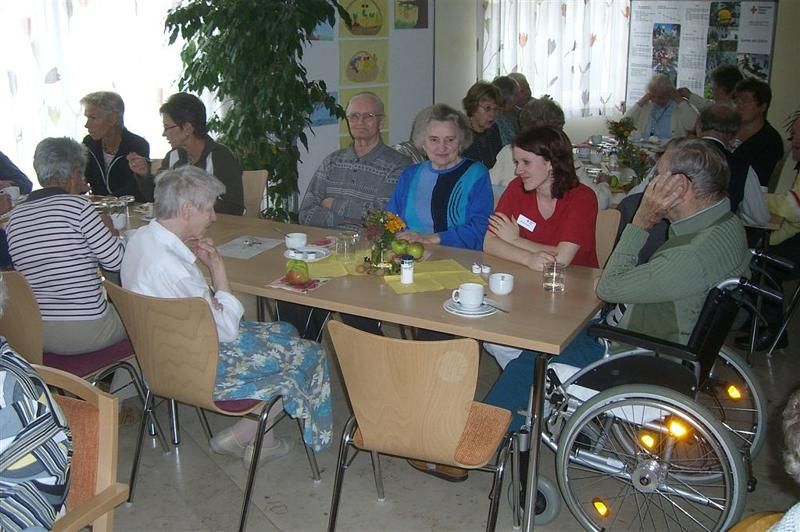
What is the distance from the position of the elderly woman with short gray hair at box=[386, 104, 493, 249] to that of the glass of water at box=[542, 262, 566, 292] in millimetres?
683

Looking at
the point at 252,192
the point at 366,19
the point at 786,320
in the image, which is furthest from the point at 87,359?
the point at 366,19

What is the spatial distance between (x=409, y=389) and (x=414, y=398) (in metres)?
0.03

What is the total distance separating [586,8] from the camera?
24.1ft

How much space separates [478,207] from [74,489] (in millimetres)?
2085

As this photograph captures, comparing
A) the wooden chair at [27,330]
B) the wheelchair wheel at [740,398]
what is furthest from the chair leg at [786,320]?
the wooden chair at [27,330]

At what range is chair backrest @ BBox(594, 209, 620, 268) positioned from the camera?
11.2ft

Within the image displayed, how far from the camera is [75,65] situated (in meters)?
4.66

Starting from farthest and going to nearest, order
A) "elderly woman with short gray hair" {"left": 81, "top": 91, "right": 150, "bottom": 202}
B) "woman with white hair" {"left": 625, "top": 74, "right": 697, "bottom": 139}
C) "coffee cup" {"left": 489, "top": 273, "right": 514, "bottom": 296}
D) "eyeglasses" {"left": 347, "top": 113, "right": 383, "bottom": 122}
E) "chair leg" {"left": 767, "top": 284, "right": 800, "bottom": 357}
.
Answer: "woman with white hair" {"left": 625, "top": 74, "right": 697, "bottom": 139}, "elderly woman with short gray hair" {"left": 81, "top": 91, "right": 150, "bottom": 202}, "chair leg" {"left": 767, "top": 284, "right": 800, "bottom": 357}, "eyeglasses" {"left": 347, "top": 113, "right": 383, "bottom": 122}, "coffee cup" {"left": 489, "top": 273, "right": 514, "bottom": 296}

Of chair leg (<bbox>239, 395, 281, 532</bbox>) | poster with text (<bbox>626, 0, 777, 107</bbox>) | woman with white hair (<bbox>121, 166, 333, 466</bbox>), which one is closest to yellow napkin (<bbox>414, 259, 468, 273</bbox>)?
woman with white hair (<bbox>121, 166, 333, 466</bbox>)

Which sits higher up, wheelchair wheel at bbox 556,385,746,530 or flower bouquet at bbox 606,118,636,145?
flower bouquet at bbox 606,118,636,145

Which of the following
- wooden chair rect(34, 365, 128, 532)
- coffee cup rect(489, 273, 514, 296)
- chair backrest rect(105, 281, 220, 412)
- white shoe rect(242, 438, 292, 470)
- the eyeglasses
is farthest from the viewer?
the eyeglasses

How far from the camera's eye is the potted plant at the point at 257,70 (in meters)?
4.79

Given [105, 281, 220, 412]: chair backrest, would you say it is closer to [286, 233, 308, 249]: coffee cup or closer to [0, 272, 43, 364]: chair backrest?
[0, 272, 43, 364]: chair backrest

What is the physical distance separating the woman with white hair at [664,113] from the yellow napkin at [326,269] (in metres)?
3.99
